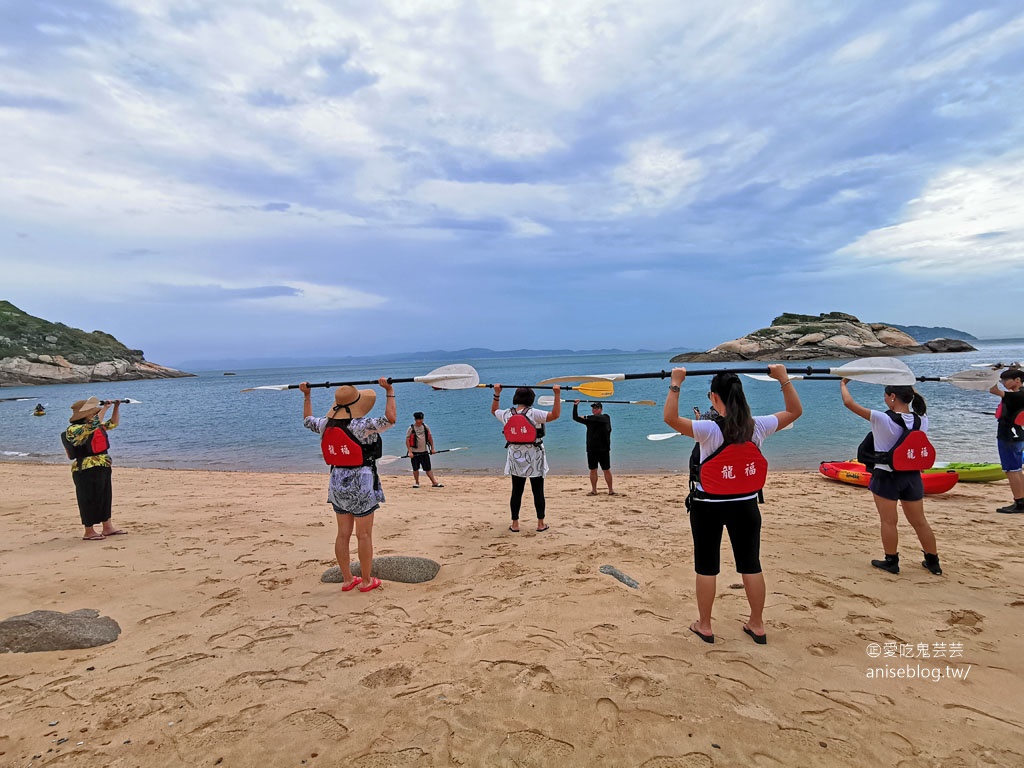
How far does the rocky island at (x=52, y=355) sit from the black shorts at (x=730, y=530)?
418ft

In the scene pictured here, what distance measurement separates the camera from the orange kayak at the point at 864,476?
916 cm

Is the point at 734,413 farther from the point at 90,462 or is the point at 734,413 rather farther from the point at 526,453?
the point at 90,462

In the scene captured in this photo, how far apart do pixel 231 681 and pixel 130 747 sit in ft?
2.24

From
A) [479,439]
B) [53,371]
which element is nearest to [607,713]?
[479,439]

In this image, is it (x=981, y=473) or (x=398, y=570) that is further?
(x=981, y=473)

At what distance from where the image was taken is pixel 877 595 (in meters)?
4.84

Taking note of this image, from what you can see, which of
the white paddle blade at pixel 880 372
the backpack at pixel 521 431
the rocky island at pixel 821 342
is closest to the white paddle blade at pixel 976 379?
the white paddle blade at pixel 880 372

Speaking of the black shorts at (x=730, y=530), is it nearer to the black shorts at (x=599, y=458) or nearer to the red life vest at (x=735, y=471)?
the red life vest at (x=735, y=471)

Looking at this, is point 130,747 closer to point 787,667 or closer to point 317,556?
point 317,556

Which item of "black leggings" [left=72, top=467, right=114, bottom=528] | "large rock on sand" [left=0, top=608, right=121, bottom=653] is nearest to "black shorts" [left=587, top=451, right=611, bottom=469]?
"large rock on sand" [left=0, top=608, right=121, bottom=653]

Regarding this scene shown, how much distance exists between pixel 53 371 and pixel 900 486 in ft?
425

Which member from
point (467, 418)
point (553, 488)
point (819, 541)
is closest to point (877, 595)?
point (819, 541)

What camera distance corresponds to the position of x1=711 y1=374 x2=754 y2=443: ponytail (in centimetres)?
362

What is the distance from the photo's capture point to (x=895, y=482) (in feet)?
17.1
